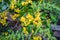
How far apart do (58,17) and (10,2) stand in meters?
0.58

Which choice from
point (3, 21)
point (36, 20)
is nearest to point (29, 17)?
point (36, 20)

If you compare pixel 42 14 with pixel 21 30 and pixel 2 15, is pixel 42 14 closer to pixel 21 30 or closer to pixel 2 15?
pixel 21 30

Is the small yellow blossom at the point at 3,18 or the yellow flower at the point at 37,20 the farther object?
the small yellow blossom at the point at 3,18

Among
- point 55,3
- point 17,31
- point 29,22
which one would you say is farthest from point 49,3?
point 17,31

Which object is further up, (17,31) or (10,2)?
(10,2)

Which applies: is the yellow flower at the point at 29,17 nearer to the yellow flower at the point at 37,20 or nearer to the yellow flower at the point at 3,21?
the yellow flower at the point at 37,20

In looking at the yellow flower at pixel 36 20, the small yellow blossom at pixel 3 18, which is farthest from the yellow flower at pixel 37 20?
the small yellow blossom at pixel 3 18

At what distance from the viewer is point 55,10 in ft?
6.64

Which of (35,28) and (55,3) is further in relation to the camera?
(55,3)

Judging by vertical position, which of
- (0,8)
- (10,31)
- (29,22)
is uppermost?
(0,8)

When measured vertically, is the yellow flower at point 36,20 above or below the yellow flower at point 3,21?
above

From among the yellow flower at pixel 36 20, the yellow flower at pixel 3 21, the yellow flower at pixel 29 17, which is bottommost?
the yellow flower at pixel 3 21

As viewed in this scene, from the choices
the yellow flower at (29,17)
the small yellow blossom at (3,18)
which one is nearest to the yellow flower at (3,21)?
the small yellow blossom at (3,18)

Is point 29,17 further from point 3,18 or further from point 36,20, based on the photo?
point 3,18
